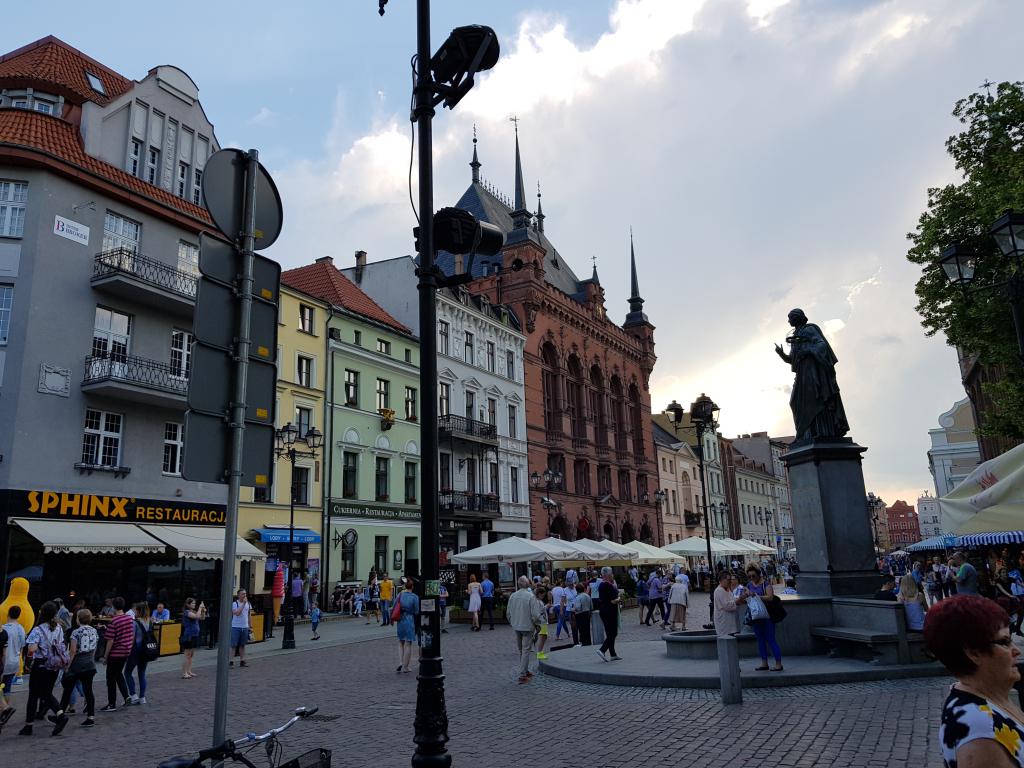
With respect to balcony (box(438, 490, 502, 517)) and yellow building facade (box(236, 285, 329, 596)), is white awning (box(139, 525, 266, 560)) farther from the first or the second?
balcony (box(438, 490, 502, 517))

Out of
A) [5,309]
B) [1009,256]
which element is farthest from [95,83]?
[1009,256]

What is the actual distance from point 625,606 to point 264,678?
23167 millimetres

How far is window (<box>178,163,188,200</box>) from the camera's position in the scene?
27.8 metres

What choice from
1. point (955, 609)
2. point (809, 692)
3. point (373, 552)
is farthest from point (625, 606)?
point (955, 609)

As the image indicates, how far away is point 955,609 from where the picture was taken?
2746mm

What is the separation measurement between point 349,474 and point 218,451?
106 ft

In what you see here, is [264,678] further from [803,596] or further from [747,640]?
[803,596]

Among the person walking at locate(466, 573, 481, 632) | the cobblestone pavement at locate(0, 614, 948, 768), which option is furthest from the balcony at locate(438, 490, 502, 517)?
the cobblestone pavement at locate(0, 614, 948, 768)

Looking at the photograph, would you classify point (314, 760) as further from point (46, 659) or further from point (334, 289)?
point (334, 289)

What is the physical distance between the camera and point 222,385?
14.7ft

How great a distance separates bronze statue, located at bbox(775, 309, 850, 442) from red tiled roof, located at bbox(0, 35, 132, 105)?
2437 centimetres

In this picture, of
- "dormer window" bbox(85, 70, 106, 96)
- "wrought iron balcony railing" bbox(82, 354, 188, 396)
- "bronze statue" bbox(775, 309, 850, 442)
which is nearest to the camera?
"bronze statue" bbox(775, 309, 850, 442)

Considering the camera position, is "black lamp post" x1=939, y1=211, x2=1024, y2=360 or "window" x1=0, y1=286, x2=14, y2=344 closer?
"black lamp post" x1=939, y1=211, x2=1024, y2=360

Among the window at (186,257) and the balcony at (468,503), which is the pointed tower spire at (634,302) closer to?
the balcony at (468,503)
